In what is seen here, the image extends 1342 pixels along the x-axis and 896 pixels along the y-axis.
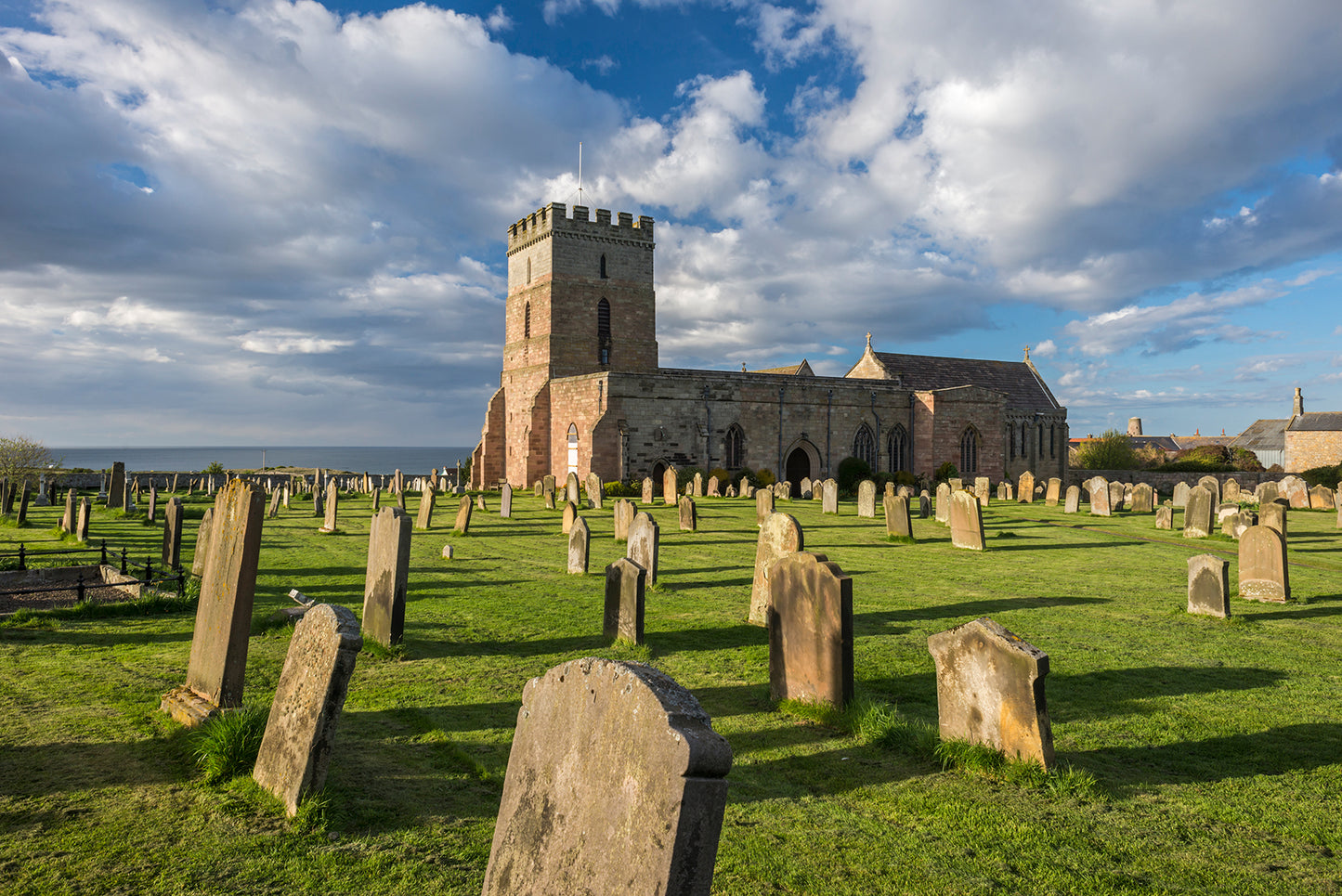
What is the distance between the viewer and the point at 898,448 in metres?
37.8

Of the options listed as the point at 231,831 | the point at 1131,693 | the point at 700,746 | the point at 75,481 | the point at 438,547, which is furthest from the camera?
the point at 75,481

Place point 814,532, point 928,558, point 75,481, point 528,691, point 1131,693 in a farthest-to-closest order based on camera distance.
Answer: point 75,481, point 814,532, point 928,558, point 1131,693, point 528,691

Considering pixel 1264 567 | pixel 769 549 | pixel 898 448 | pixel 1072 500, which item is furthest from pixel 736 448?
pixel 769 549

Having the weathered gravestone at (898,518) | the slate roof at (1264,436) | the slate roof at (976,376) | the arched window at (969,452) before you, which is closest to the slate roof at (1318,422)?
the slate roof at (1264,436)

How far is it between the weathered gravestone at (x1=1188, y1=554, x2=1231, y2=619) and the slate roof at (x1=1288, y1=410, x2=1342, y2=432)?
Answer: 52.7 metres

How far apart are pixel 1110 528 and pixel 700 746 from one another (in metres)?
20.3

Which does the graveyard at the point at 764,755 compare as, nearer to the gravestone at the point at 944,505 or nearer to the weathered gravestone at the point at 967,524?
the weathered gravestone at the point at 967,524

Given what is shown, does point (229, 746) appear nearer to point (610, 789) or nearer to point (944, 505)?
point (610, 789)

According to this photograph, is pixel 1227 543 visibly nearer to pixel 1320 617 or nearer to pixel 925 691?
pixel 1320 617

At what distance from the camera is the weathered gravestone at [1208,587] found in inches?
337

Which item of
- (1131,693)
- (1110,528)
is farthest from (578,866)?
(1110,528)

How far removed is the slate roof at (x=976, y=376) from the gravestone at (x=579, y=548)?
34027 millimetres

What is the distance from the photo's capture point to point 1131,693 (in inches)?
236

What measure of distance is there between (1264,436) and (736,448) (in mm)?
48636
